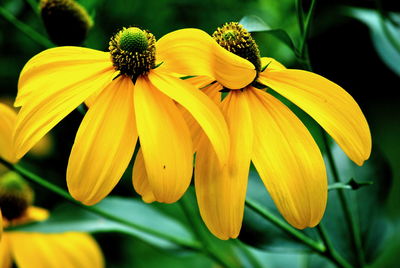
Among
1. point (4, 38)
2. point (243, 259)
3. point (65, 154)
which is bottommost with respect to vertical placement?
point (243, 259)

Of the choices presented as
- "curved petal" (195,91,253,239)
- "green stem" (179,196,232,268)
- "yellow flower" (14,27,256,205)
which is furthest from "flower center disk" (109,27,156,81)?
"green stem" (179,196,232,268)

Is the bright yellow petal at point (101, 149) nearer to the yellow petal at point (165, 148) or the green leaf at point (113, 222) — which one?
the yellow petal at point (165, 148)

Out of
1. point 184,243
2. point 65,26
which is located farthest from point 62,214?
point 65,26

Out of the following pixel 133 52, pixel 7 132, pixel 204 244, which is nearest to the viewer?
pixel 133 52

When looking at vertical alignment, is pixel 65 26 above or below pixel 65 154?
above

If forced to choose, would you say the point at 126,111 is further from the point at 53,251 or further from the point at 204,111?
the point at 53,251

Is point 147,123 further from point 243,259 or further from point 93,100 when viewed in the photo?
point 243,259

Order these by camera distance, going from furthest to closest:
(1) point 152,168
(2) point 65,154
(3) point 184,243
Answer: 1. (2) point 65,154
2. (3) point 184,243
3. (1) point 152,168

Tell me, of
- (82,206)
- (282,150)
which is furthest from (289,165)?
(82,206)
